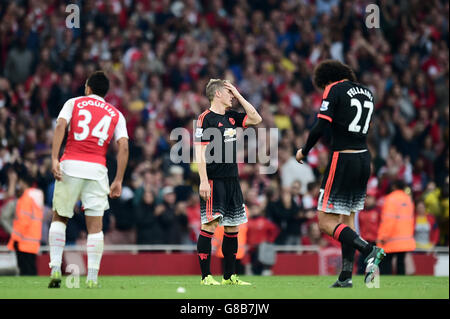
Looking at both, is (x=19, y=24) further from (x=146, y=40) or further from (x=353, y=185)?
(x=353, y=185)

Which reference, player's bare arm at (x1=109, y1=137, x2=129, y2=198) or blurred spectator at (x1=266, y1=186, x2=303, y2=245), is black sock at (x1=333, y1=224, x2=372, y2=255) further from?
blurred spectator at (x1=266, y1=186, x2=303, y2=245)

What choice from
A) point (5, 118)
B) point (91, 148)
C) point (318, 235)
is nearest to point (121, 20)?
point (5, 118)

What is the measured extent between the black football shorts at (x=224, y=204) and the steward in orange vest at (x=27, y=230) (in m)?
5.26

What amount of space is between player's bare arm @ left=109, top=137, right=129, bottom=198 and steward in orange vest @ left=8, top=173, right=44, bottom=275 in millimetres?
5363

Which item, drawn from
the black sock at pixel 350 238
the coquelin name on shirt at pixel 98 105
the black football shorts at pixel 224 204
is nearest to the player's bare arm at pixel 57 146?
the coquelin name on shirt at pixel 98 105

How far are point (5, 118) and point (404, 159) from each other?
8458 millimetres

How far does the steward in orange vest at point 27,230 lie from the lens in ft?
46.8

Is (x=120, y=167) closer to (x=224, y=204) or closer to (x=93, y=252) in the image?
A: (x=93, y=252)

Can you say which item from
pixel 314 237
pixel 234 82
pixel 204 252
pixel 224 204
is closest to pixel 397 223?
pixel 314 237

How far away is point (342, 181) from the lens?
9219 millimetres

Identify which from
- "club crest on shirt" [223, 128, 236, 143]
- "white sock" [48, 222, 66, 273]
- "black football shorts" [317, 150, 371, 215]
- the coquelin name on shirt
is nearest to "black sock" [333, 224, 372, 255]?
"black football shorts" [317, 150, 371, 215]

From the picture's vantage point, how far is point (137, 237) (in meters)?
16.0

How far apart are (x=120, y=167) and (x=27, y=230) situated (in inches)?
216

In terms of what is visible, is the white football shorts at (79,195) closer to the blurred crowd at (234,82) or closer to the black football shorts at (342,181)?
the black football shorts at (342,181)
